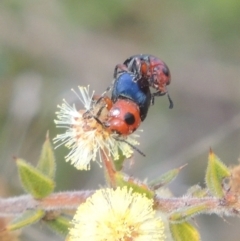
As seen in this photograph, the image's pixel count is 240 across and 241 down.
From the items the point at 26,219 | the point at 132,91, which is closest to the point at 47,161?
the point at 26,219

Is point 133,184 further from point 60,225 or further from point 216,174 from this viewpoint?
point 60,225


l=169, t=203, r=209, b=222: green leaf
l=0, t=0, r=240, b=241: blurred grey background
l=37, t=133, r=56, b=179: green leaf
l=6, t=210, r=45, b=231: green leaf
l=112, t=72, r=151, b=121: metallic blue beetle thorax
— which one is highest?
l=0, t=0, r=240, b=241: blurred grey background

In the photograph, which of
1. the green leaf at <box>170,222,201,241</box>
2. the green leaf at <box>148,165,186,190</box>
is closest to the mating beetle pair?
the green leaf at <box>148,165,186,190</box>

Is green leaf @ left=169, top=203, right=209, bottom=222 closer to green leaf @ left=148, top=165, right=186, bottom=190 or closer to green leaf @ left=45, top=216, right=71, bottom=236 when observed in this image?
green leaf @ left=148, top=165, right=186, bottom=190

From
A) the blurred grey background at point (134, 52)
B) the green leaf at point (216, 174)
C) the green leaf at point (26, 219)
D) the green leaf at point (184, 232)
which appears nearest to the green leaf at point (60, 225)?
the green leaf at point (26, 219)

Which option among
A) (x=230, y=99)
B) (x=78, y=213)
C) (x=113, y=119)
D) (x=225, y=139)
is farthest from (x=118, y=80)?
(x=230, y=99)

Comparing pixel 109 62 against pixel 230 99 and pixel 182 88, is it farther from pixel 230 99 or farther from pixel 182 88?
pixel 230 99
